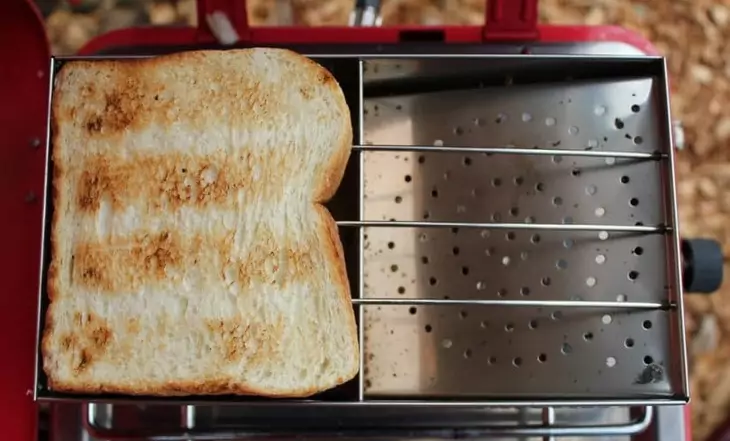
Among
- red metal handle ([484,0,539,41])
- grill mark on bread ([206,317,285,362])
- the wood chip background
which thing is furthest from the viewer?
the wood chip background

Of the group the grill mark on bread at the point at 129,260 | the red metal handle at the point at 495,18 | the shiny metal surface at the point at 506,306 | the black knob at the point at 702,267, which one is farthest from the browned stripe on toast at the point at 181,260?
the black knob at the point at 702,267

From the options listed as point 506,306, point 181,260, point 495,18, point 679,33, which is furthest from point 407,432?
point 679,33

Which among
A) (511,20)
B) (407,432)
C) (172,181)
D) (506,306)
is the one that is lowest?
(407,432)

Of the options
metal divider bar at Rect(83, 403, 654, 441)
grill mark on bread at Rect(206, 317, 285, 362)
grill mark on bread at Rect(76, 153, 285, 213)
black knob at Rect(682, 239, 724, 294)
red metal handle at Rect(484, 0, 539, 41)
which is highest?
red metal handle at Rect(484, 0, 539, 41)

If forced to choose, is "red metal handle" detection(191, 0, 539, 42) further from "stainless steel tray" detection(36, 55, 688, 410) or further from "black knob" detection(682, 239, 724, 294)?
"black knob" detection(682, 239, 724, 294)

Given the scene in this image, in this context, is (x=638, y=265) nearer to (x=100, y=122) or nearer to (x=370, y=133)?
(x=370, y=133)

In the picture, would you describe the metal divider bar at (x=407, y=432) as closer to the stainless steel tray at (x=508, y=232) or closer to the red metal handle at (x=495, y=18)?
the stainless steel tray at (x=508, y=232)

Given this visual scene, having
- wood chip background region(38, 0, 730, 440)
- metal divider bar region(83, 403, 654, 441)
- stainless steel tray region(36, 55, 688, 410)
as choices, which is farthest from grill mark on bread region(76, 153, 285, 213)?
wood chip background region(38, 0, 730, 440)

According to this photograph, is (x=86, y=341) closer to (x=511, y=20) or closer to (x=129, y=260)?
(x=129, y=260)

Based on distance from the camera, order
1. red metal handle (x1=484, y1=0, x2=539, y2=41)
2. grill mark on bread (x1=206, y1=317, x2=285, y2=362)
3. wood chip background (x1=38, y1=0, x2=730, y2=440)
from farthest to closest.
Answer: wood chip background (x1=38, y1=0, x2=730, y2=440)
red metal handle (x1=484, y1=0, x2=539, y2=41)
grill mark on bread (x1=206, y1=317, x2=285, y2=362)
